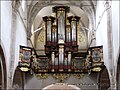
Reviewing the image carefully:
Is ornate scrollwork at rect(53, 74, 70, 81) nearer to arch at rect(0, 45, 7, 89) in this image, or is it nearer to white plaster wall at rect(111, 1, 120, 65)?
white plaster wall at rect(111, 1, 120, 65)

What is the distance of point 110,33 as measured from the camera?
1800 cm

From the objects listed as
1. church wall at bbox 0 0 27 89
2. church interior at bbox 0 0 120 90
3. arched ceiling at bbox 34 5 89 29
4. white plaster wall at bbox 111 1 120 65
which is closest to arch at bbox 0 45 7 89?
church interior at bbox 0 0 120 90

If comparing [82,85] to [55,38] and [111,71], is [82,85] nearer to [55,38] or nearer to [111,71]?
[55,38]

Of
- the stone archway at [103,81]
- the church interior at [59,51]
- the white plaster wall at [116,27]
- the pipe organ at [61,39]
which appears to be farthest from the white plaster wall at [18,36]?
the white plaster wall at [116,27]

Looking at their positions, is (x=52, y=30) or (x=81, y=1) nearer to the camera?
(x=52, y=30)

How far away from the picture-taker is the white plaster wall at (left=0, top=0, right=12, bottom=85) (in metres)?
16.1

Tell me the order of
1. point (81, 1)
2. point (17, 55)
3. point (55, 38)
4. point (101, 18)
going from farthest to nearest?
1. point (81, 1)
2. point (55, 38)
3. point (101, 18)
4. point (17, 55)

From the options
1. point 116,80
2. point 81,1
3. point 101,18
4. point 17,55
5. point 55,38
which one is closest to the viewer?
point 116,80

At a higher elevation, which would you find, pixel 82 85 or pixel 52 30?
pixel 52 30

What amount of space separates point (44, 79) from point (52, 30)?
11.4 ft

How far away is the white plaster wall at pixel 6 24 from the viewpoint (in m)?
16.1

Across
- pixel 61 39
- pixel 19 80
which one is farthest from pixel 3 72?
pixel 61 39

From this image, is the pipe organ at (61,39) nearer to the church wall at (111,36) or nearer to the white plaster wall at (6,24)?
the church wall at (111,36)

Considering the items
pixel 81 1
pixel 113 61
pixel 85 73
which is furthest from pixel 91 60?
pixel 81 1
